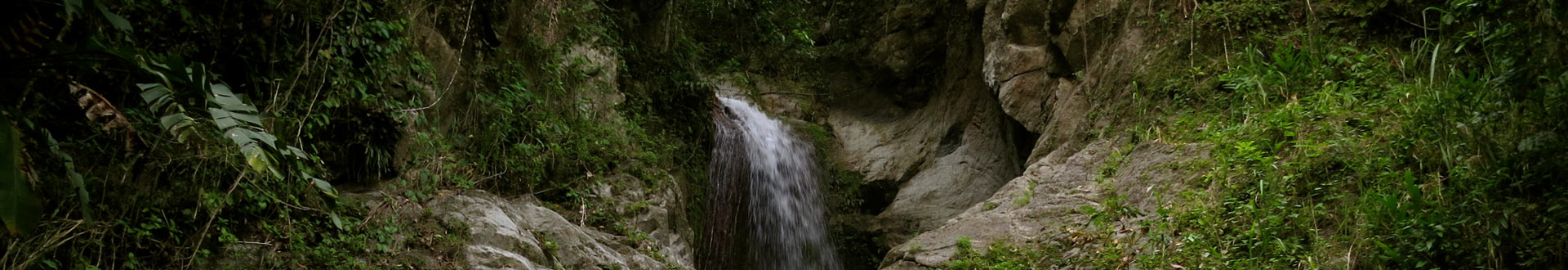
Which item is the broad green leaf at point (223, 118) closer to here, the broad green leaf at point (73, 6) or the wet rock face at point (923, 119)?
the broad green leaf at point (73, 6)

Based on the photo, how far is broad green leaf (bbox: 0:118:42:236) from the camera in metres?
2.91

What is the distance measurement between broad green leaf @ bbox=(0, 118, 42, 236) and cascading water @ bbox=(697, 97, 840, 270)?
6324 mm

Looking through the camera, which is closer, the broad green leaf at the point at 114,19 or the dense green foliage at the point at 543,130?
the broad green leaf at the point at 114,19

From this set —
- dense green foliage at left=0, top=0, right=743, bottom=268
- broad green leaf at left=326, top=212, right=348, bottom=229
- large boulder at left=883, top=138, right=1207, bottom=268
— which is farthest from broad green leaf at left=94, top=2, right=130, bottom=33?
large boulder at left=883, top=138, right=1207, bottom=268

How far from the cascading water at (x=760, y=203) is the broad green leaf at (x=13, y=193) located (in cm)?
632

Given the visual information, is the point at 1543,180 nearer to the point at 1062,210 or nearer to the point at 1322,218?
the point at 1322,218

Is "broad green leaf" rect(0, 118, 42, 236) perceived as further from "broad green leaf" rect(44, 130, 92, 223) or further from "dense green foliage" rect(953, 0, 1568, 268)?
"dense green foliage" rect(953, 0, 1568, 268)

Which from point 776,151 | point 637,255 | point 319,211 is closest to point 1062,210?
point 637,255

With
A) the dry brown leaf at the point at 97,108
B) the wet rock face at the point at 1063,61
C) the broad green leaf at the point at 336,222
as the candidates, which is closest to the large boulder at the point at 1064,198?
the wet rock face at the point at 1063,61

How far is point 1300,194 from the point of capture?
187 inches

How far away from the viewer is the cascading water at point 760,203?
9531 millimetres

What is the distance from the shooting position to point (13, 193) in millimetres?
2943

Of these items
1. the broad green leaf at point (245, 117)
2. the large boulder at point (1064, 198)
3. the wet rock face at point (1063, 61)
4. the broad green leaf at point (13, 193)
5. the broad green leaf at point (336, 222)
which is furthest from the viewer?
the wet rock face at point (1063, 61)

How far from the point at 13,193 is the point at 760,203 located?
24.6 ft
